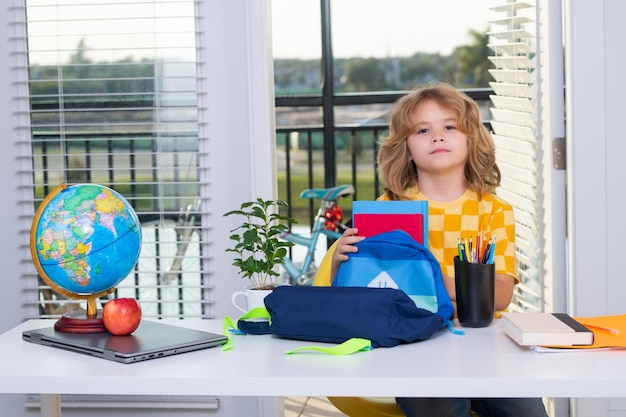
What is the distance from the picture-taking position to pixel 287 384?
4.40 feet

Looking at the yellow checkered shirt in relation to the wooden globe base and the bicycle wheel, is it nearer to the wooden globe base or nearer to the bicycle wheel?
the wooden globe base

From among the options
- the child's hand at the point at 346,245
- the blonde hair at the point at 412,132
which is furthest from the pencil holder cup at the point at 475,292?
the blonde hair at the point at 412,132

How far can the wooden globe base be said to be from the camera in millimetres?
1662

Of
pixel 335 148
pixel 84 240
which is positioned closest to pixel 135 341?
pixel 84 240

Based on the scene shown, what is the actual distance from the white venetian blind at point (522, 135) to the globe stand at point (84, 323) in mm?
1644

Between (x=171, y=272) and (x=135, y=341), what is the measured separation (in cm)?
119

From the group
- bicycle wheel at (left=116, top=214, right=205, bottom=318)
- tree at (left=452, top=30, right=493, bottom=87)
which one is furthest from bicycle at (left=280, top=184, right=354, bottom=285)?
tree at (left=452, top=30, right=493, bottom=87)

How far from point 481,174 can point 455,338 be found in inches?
22.6

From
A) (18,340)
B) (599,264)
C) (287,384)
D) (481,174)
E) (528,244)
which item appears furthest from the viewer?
(528,244)

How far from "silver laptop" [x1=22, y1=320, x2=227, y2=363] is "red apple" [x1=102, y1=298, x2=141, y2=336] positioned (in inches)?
0.6

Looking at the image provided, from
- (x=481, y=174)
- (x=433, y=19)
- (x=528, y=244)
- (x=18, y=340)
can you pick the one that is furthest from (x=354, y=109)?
(x=18, y=340)

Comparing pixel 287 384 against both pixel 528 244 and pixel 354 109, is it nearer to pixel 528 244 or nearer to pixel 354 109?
pixel 528 244

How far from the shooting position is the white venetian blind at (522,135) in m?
2.82

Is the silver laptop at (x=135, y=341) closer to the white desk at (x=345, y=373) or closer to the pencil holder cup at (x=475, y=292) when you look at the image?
the white desk at (x=345, y=373)
